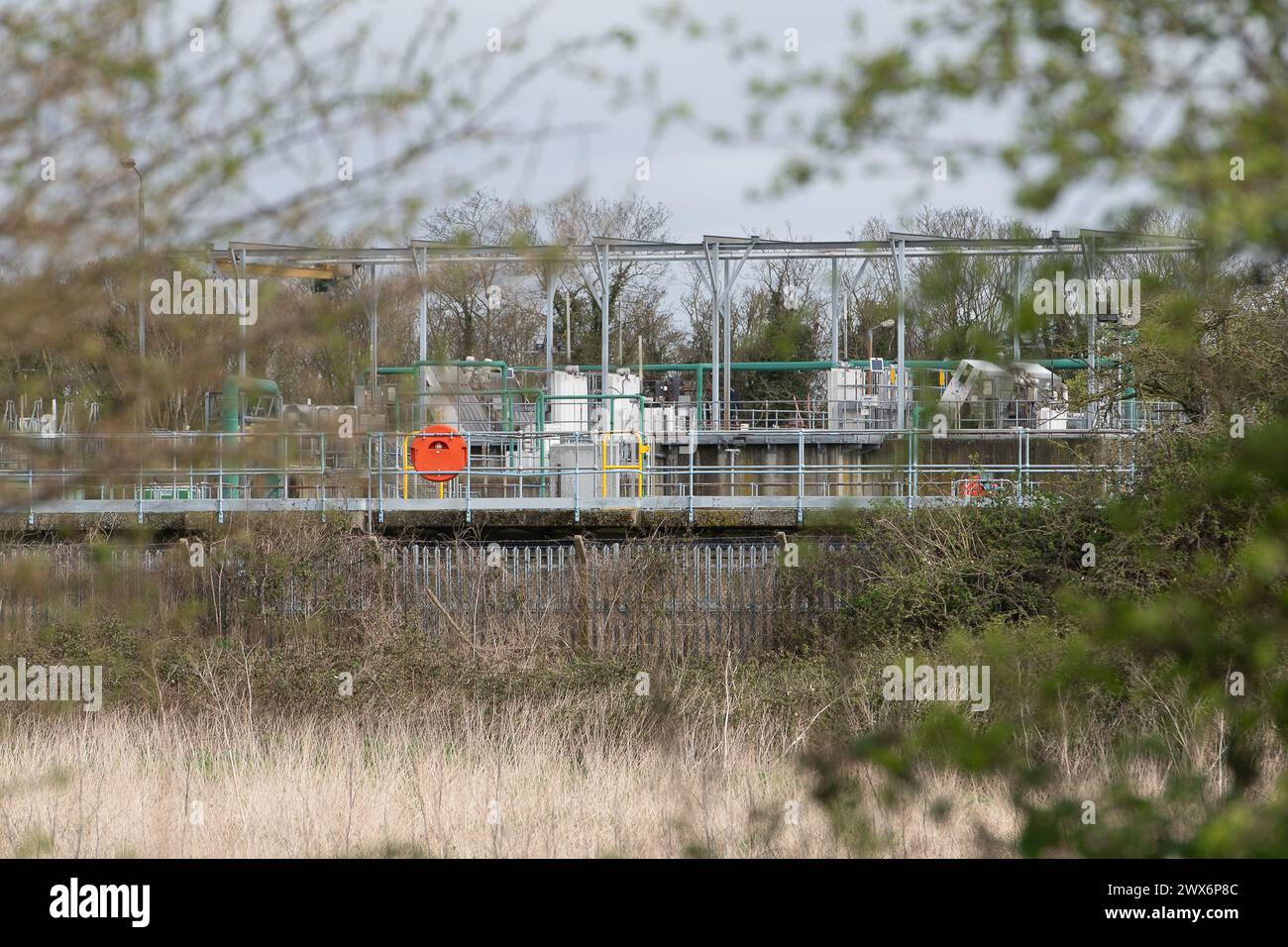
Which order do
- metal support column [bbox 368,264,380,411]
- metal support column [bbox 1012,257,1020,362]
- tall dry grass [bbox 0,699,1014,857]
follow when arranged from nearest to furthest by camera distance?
metal support column [bbox 1012,257,1020,362] < metal support column [bbox 368,264,380,411] < tall dry grass [bbox 0,699,1014,857]

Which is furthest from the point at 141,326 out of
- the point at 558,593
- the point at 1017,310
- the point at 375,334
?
the point at 558,593

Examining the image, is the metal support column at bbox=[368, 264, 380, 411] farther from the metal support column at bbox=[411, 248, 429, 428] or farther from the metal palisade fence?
the metal palisade fence

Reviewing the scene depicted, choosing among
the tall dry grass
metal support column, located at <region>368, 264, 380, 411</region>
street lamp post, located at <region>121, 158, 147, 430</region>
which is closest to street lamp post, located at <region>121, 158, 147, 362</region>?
street lamp post, located at <region>121, 158, 147, 430</region>

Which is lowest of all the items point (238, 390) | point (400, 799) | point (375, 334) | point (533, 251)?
point (400, 799)

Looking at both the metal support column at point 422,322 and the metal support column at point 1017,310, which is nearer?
the metal support column at point 1017,310

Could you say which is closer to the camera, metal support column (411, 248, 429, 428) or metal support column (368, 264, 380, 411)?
metal support column (368, 264, 380, 411)

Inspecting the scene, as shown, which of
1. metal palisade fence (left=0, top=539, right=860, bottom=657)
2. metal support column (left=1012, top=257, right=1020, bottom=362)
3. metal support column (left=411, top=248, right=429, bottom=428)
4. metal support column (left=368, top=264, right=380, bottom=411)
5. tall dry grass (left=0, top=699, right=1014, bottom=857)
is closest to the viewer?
metal support column (left=1012, top=257, right=1020, bottom=362)

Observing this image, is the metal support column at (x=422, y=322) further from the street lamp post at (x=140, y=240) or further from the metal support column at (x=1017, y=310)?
the metal support column at (x=1017, y=310)

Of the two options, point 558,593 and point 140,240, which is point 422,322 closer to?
point 140,240

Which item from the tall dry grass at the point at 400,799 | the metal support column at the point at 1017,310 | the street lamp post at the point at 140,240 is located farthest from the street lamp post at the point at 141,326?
the metal support column at the point at 1017,310

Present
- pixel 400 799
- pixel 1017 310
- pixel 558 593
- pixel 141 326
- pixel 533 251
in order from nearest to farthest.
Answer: pixel 1017 310, pixel 533 251, pixel 141 326, pixel 400 799, pixel 558 593

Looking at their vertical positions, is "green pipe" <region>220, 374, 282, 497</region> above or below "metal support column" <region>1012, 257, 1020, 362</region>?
below

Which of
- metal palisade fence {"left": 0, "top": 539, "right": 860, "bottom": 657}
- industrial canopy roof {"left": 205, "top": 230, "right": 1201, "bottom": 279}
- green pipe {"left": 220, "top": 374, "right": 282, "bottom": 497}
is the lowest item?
metal palisade fence {"left": 0, "top": 539, "right": 860, "bottom": 657}
